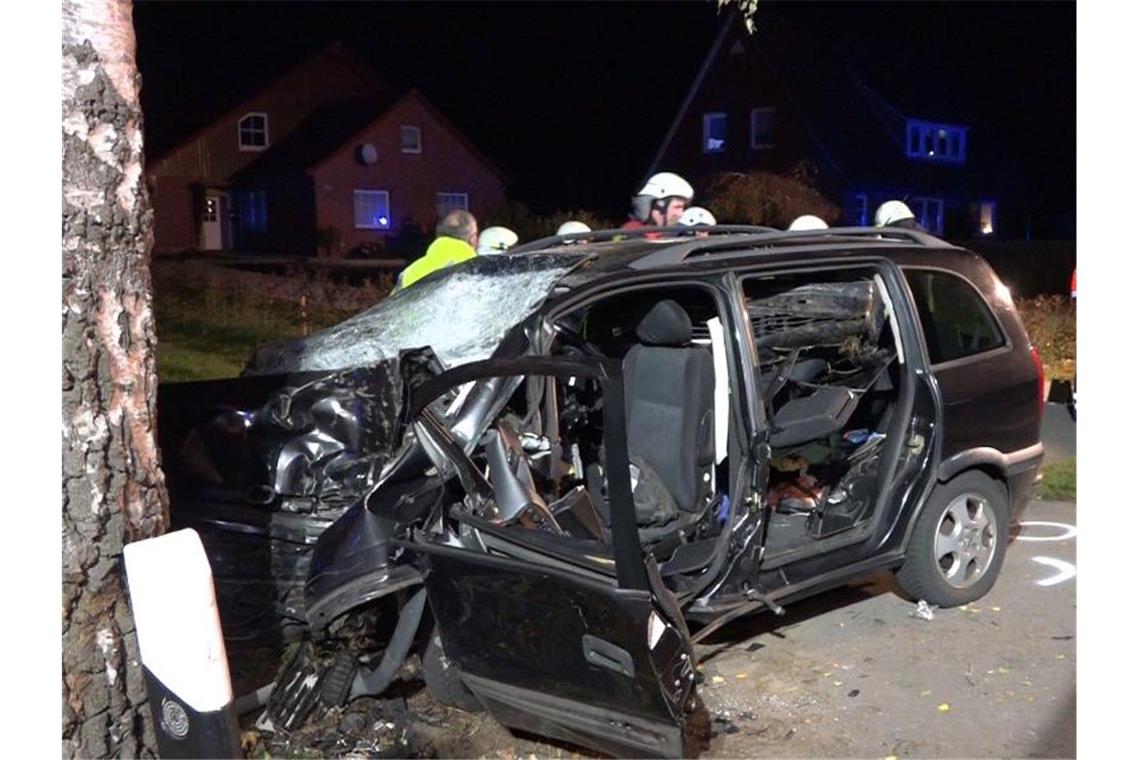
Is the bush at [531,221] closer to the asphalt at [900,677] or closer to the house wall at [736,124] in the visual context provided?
the house wall at [736,124]

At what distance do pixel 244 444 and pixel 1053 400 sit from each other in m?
9.61

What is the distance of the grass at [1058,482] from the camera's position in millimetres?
8500

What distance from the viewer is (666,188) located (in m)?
8.36

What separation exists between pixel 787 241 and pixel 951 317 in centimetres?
Result: 112

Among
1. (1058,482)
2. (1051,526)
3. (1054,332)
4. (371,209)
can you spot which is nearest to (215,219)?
(371,209)

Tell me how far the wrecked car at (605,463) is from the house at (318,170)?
1204 inches

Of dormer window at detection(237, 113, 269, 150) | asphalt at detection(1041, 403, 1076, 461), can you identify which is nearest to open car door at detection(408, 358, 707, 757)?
asphalt at detection(1041, 403, 1076, 461)

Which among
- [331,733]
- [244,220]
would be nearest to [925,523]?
[331,733]

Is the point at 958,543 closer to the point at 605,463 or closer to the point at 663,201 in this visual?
the point at 605,463

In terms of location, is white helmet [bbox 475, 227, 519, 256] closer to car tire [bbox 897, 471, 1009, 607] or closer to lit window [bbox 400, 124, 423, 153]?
car tire [bbox 897, 471, 1009, 607]

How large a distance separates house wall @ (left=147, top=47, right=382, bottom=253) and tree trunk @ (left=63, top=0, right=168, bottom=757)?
32229 mm

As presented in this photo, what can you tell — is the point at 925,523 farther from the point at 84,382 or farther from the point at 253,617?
the point at 84,382

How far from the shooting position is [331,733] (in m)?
4.39

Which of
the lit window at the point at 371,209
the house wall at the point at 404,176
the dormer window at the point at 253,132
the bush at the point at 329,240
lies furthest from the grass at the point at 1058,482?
the dormer window at the point at 253,132
